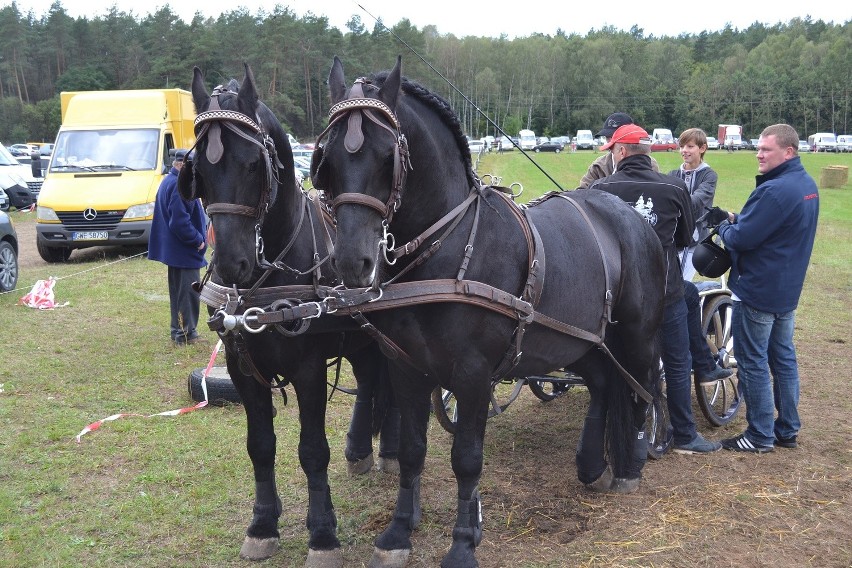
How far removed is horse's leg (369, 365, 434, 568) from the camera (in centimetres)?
379

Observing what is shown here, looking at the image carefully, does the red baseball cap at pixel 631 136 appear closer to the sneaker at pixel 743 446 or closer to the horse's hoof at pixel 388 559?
the sneaker at pixel 743 446

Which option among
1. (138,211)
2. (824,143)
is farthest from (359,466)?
(824,143)

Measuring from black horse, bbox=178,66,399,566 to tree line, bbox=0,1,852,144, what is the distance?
31402 mm

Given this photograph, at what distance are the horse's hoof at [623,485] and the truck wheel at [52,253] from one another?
12.7 meters

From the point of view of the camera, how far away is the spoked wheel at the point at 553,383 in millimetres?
5215

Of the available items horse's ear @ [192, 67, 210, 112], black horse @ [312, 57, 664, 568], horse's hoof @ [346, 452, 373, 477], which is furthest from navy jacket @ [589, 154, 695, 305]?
horse's ear @ [192, 67, 210, 112]

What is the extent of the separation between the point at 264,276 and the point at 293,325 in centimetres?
28

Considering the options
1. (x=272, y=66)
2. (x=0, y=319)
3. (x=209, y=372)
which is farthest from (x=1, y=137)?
(x=209, y=372)

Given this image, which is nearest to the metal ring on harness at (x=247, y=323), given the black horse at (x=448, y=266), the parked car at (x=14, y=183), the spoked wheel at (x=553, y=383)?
the black horse at (x=448, y=266)

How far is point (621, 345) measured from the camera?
480 cm

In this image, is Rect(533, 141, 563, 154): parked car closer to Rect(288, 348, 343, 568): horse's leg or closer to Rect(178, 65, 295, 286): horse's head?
Rect(288, 348, 343, 568): horse's leg

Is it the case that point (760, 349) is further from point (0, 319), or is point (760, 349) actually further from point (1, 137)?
point (1, 137)

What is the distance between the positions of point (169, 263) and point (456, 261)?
570 centimetres

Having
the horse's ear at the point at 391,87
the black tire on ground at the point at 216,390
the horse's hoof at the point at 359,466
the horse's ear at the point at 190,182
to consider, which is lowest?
the horse's hoof at the point at 359,466
